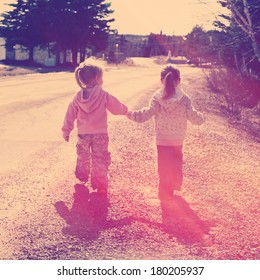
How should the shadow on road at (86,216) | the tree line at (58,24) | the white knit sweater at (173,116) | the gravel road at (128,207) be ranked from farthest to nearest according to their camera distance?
the tree line at (58,24) < the white knit sweater at (173,116) < the shadow on road at (86,216) < the gravel road at (128,207)

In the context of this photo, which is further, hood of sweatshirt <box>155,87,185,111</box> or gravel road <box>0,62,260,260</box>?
hood of sweatshirt <box>155,87,185,111</box>

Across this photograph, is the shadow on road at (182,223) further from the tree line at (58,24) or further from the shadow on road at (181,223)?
the tree line at (58,24)

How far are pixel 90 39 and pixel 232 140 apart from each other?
3332cm

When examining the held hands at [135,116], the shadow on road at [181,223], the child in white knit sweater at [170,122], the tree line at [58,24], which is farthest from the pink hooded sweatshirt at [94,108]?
the tree line at [58,24]

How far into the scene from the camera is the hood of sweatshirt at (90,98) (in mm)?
4242

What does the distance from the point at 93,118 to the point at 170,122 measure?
789 mm

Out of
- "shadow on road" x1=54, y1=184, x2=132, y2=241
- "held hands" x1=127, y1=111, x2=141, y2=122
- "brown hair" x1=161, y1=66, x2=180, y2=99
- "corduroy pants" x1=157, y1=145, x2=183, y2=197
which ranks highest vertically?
"brown hair" x1=161, y1=66, x2=180, y2=99

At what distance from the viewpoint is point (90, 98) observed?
13.9 ft

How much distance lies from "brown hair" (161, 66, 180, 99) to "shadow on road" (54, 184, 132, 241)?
4.07 feet

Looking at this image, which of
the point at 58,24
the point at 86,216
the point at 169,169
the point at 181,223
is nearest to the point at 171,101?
the point at 169,169

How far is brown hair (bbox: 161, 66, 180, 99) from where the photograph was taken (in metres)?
4.21

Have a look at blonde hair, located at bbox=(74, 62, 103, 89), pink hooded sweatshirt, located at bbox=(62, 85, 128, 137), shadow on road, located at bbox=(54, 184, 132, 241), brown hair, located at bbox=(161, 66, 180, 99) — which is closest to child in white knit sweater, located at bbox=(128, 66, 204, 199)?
brown hair, located at bbox=(161, 66, 180, 99)

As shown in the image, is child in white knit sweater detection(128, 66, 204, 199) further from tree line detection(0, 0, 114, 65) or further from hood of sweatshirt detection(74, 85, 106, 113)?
tree line detection(0, 0, 114, 65)
